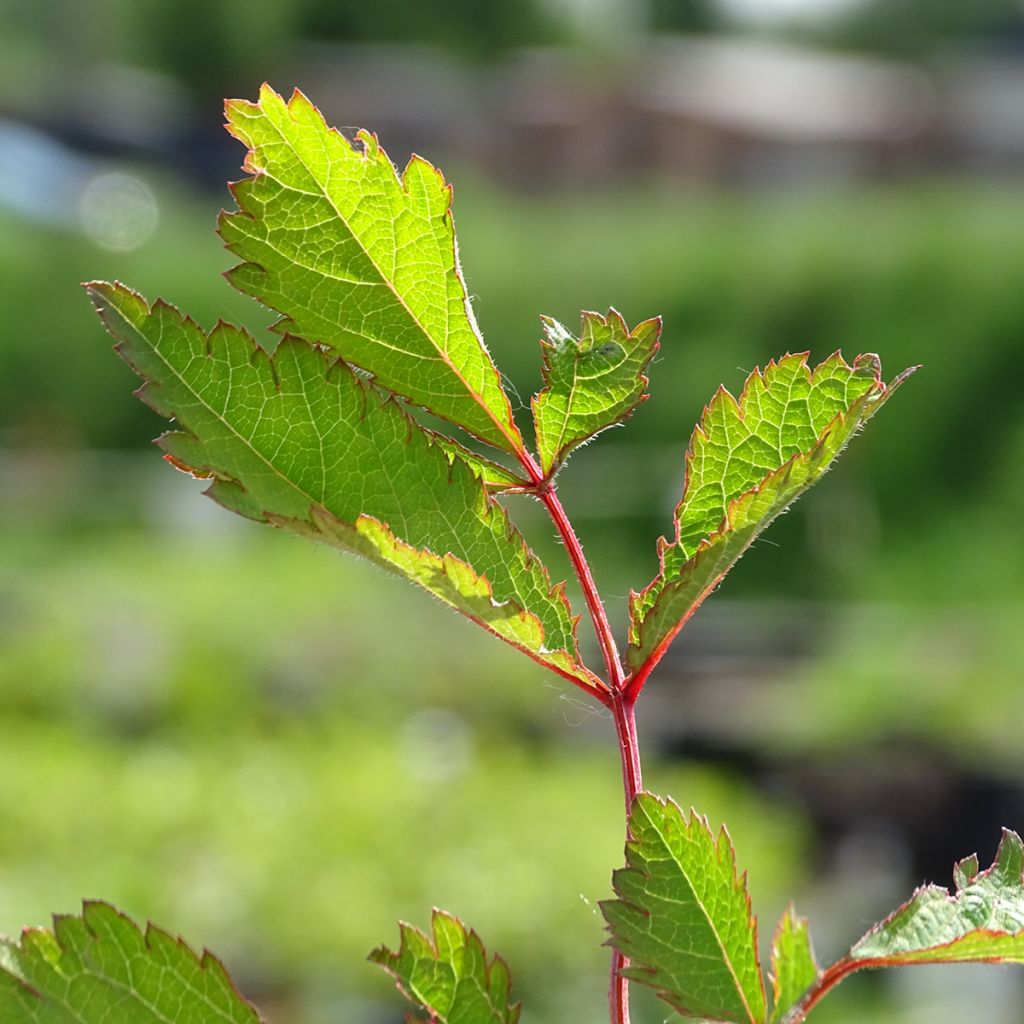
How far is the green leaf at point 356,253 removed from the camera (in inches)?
10.9

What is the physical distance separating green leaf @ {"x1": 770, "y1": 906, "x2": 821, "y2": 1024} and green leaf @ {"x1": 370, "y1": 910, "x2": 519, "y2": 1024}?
6cm

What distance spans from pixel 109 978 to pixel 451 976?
62 millimetres

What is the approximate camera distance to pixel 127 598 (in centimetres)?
504

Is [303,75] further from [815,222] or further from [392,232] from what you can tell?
[392,232]

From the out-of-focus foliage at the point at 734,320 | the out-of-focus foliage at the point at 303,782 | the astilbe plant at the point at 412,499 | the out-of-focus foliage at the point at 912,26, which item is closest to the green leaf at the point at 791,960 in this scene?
the astilbe plant at the point at 412,499

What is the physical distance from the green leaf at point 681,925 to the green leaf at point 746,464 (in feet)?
0.10

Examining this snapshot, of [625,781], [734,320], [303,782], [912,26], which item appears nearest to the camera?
[625,781]

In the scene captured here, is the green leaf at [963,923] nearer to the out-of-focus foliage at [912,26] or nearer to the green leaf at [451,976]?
the green leaf at [451,976]

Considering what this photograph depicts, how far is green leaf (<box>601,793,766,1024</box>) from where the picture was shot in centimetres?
27

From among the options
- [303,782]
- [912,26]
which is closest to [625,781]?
[303,782]

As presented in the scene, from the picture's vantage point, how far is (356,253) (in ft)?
0.91

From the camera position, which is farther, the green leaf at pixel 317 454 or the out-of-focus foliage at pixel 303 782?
the out-of-focus foliage at pixel 303 782

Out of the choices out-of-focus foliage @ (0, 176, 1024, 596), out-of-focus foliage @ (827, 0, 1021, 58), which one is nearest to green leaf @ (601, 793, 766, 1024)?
out-of-focus foliage @ (0, 176, 1024, 596)

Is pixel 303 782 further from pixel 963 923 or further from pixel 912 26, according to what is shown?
pixel 912 26
